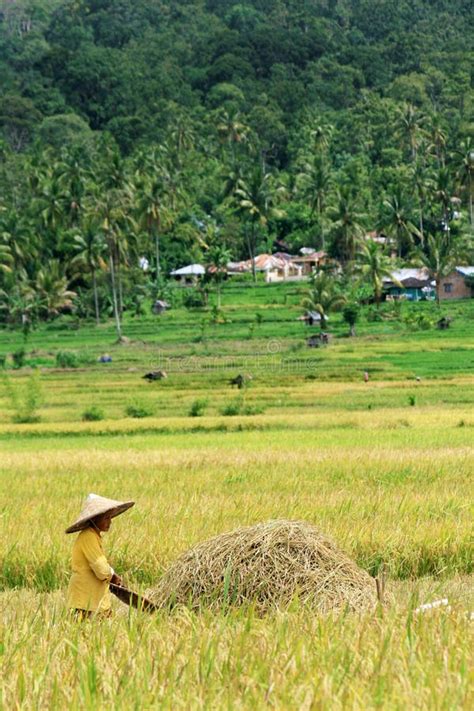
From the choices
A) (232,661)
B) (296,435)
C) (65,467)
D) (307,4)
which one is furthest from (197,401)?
(307,4)

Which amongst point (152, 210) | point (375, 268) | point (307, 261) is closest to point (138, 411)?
point (375, 268)

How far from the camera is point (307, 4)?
4564 inches

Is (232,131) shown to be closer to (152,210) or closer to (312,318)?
(152,210)

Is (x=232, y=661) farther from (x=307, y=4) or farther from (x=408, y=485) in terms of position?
(x=307, y=4)

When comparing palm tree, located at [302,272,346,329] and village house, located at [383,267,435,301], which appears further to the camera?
village house, located at [383,267,435,301]

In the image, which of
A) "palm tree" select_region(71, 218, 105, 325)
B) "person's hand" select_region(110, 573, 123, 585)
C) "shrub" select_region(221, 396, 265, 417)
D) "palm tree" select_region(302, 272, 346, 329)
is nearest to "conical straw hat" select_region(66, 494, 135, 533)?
"person's hand" select_region(110, 573, 123, 585)

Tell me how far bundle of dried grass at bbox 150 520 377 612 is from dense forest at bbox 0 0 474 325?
38856 millimetres

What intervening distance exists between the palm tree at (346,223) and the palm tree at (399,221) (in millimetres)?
2295

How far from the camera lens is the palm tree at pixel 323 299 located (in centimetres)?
4460

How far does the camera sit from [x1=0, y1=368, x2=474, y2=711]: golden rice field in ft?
12.4

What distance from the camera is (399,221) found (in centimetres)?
5669

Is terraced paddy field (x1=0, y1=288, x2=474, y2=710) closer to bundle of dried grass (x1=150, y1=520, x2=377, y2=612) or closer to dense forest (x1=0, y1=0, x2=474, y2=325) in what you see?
bundle of dried grass (x1=150, y1=520, x2=377, y2=612)

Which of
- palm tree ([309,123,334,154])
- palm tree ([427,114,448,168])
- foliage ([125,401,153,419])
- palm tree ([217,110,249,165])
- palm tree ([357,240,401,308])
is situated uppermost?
palm tree ([217,110,249,165])

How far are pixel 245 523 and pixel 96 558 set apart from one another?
2.96 metres
